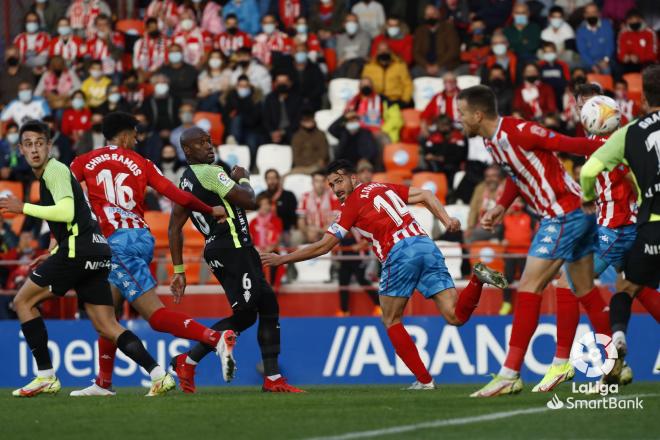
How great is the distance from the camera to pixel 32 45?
2447cm

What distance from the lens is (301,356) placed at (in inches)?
645

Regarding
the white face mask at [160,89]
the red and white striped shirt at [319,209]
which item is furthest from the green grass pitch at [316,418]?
the white face mask at [160,89]

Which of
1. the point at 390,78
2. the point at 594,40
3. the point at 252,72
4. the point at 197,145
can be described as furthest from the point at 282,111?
the point at 197,145

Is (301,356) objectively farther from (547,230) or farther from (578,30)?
(578,30)

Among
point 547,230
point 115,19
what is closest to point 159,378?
point 547,230

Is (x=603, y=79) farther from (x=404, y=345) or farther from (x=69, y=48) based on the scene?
(x=404, y=345)

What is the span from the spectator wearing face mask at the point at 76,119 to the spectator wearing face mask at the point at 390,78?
4825mm

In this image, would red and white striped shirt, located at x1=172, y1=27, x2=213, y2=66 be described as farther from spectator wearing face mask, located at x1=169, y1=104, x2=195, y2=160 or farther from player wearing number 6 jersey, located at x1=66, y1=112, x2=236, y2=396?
player wearing number 6 jersey, located at x1=66, y1=112, x2=236, y2=396

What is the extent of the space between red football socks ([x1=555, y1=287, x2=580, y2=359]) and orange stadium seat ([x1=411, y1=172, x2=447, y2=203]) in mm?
8884

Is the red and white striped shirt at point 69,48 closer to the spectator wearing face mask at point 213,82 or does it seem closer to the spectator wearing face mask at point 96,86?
the spectator wearing face mask at point 96,86

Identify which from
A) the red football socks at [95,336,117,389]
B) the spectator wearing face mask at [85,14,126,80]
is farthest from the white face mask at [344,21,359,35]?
the red football socks at [95,336,117,389]

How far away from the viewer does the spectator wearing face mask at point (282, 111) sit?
21406 mm

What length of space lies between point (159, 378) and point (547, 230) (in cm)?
343

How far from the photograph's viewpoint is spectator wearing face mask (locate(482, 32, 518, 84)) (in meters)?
21.4
